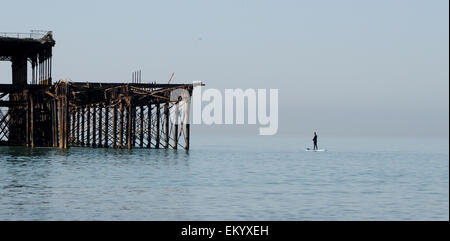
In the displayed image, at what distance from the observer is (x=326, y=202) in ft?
106

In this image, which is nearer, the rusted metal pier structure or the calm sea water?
the calm sea water

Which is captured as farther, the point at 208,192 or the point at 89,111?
the point at 89,111

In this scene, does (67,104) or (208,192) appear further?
(67,104)

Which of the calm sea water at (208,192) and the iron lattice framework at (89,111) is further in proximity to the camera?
the iron lattice framework at (89,111)

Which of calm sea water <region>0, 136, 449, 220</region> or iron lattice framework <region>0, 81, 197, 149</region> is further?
iron lattice framework <region>0, 81, 197, 149</region>

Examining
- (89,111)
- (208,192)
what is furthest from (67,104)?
(208,192)

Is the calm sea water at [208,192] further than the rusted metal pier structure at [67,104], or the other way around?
the rusted metal pier structure at [67,104]

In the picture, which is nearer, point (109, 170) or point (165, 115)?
point (109, 170)

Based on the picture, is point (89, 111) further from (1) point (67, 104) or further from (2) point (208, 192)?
(2) point (208, 192)
